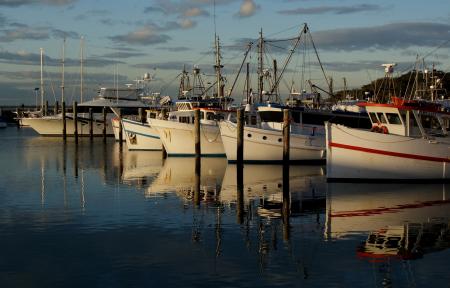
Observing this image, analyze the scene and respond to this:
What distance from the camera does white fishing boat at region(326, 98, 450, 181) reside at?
28609 millimetres

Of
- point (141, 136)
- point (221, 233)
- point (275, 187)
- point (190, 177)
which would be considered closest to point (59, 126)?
point (141, 136)

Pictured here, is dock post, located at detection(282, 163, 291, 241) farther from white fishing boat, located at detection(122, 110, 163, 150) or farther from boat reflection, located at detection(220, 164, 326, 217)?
white fishing boat, located at detection(122, 110, 163, 150)

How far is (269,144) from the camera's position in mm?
39219

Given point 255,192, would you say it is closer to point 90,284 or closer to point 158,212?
point 158,212

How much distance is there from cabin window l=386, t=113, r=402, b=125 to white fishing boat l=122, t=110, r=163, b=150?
27075 millimetres

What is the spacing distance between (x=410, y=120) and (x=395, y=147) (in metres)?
1.36

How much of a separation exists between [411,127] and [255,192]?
7251mm

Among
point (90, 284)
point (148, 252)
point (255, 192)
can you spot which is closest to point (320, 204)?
point (255, 192)

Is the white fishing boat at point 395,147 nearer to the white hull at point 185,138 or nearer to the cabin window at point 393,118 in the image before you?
the cabin window at point 393,118

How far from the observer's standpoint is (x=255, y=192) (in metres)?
26.8

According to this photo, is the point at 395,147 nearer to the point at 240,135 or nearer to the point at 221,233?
the point at 240,135

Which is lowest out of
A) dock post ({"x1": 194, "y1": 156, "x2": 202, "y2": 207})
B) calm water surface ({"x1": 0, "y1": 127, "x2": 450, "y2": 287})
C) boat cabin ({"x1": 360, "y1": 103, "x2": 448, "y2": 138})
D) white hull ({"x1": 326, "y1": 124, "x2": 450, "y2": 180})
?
calm water surface ({"x1": 0, "y1": 127, "x2": 450, "y2": 287})

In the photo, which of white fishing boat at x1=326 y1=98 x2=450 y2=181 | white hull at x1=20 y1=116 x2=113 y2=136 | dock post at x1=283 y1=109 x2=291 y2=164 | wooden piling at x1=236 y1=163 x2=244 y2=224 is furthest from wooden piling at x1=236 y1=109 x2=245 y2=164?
white hull at x1=20 y1=116 x2=113 y2=136

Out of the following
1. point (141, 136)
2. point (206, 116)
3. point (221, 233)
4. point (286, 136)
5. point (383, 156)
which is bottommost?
point (221, 233)
